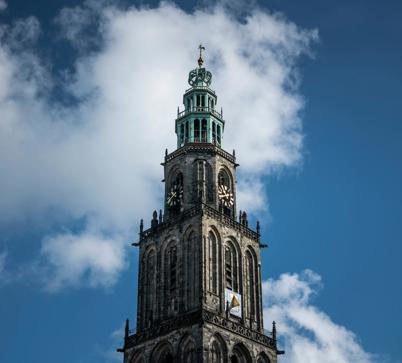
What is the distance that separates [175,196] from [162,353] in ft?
63.6

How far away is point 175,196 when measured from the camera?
9200 cm

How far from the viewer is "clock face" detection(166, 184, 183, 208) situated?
3597 inches

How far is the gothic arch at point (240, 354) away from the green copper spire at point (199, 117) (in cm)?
2618

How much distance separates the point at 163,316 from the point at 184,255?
6.81 meters

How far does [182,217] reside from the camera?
8756 cm

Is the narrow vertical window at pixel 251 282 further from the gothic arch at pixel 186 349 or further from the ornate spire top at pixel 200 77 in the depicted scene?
the ornate spire top at pixel 200 77

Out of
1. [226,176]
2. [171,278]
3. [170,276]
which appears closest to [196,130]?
[226,176]

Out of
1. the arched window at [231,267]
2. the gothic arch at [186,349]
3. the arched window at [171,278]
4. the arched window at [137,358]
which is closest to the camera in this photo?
the gothic arch at [186,349]

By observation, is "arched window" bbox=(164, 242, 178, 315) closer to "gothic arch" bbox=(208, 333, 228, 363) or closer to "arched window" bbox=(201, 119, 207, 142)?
"gothic arch" bbox=(208, 333, 228, 363)

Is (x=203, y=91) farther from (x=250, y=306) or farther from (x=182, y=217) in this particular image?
(x=250, y=306)

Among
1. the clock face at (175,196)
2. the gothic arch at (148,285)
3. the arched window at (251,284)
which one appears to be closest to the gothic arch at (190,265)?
the gothic arch at (148,285)

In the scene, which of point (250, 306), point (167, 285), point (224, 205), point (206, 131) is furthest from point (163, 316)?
point (206, 131)

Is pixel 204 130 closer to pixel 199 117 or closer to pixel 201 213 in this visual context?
pixel 199 117

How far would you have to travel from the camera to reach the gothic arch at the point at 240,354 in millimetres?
80125
